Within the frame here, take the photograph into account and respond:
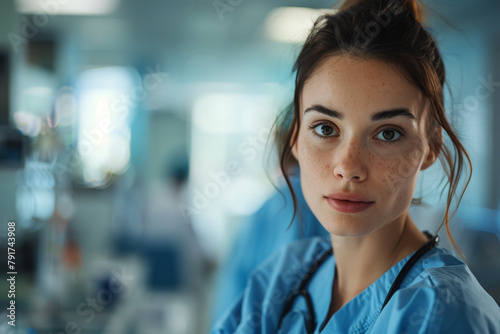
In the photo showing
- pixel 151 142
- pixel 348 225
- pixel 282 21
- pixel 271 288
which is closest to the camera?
pixel 348 225

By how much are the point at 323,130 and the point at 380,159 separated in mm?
95

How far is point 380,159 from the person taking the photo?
601 mm

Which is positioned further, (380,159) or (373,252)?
(373,252)

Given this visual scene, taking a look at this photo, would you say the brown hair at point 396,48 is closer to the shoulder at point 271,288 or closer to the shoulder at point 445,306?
the shoulder at point 445,306

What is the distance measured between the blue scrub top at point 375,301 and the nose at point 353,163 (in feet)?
0.49

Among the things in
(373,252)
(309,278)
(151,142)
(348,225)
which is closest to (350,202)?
(348,225)

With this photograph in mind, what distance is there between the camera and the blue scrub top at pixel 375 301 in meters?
0.52

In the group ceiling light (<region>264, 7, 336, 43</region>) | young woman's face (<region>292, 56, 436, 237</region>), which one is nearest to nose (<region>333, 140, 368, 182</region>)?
young woman's face (<region>292, 56, 436, 237</region>)

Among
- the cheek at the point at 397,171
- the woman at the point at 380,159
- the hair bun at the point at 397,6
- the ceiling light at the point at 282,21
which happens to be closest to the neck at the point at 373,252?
the woman at the point at 380,159

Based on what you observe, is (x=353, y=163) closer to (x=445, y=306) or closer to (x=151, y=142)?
(x=445, y=306)

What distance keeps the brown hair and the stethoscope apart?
0.05 m

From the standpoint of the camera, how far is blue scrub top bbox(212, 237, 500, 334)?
521 mm

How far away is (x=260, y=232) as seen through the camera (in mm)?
1392

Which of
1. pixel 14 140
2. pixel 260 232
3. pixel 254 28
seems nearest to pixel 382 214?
pixel 260 232
